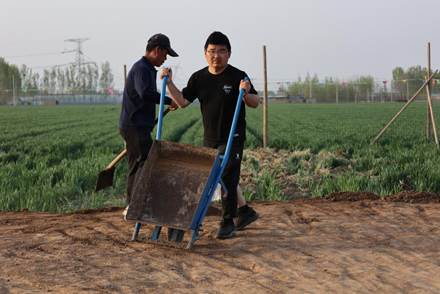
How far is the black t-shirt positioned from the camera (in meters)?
4.81

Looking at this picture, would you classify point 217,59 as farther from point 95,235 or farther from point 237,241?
point 95,235

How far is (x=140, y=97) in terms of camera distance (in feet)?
16.4

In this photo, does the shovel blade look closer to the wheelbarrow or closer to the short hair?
the wheelbarrow

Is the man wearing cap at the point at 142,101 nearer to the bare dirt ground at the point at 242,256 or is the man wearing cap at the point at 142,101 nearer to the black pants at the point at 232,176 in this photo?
the black pants at the point at 232,176

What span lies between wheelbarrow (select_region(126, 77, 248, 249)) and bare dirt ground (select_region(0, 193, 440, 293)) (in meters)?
0.23

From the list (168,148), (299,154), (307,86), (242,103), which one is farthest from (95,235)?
(307,86)

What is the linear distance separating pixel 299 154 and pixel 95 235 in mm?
6728

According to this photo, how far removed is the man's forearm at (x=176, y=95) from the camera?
4816 mm

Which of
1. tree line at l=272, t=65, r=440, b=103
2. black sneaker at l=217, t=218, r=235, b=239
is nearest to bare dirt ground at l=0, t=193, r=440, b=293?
black sneaker at l=217, t=218, r=235, b=239

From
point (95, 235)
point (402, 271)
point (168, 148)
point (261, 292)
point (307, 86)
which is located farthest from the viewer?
point (307, 86)

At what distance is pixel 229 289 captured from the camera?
11.9ft

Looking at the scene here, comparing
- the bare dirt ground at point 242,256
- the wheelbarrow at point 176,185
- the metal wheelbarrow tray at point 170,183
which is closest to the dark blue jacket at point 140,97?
the wheelbarrow at point 176,185

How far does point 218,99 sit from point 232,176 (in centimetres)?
65

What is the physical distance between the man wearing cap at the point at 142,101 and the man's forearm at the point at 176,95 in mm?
129
